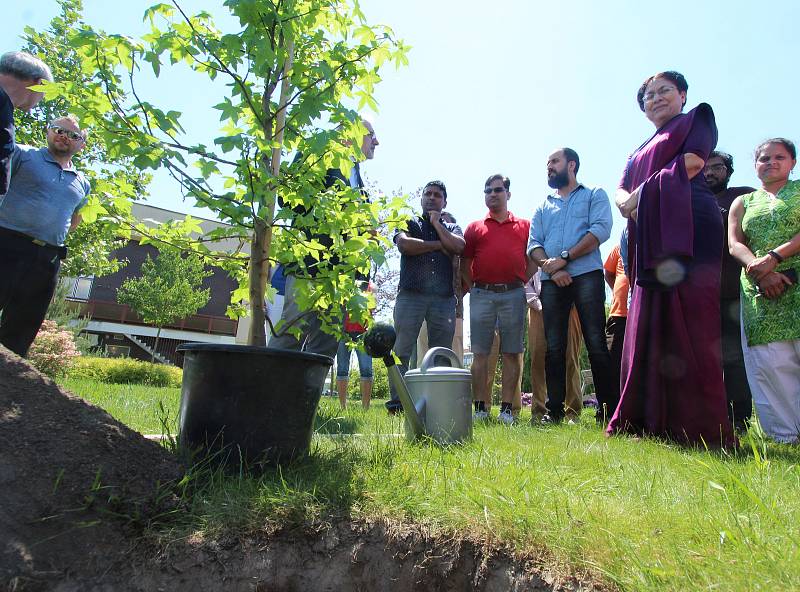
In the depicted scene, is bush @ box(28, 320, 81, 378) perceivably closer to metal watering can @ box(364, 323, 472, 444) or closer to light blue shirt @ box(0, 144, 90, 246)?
light blue shirt @ box(0, 144, 90, 246)

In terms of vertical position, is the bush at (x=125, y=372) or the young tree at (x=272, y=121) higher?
the young tree at (x=272, y=121)

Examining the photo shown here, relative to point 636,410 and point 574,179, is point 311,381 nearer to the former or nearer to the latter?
point 636,410

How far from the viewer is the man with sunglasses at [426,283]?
478 centimetres

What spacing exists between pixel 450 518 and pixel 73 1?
15.2 metres

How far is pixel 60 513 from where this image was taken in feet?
4.91

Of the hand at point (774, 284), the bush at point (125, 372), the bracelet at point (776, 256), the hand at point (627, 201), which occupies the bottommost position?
the bush at point (125, 372)

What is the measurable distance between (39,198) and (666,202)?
12.3 ft

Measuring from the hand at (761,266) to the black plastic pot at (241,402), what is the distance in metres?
2.93

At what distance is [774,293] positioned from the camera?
3377mm

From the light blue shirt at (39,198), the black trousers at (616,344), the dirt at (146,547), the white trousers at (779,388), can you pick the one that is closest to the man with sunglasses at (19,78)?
the light blue shirt at (39,198)

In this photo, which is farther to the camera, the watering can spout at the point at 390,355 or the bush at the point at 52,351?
the bush at the point at 52,351

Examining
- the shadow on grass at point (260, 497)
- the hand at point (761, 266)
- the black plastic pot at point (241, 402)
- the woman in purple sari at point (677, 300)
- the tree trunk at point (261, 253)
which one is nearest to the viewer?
the shadow on grass at point (260, 497)

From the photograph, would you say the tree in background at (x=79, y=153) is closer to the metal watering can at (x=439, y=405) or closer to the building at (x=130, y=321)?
the metal watering can at (x=439, y=405)

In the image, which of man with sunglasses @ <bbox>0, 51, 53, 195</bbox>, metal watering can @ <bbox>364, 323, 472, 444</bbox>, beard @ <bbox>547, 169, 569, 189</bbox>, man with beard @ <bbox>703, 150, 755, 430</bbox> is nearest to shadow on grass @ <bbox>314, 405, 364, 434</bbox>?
metal watering can @ <bbox>364, 323, 472, 444</bbox>
